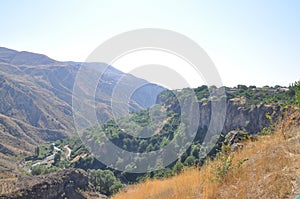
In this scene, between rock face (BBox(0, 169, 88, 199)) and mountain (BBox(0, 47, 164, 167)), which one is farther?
mountain (BBox(0, 47, 164, 167))

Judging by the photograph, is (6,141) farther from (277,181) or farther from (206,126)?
(277,181)

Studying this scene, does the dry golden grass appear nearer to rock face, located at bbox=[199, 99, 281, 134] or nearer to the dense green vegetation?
rock face, located at bbox=[199, 99, 281, 134]

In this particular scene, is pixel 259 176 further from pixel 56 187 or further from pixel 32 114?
pixel 32 114

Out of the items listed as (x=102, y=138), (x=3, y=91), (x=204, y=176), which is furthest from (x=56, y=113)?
(x=204, y=176)

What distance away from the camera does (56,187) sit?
1667cm

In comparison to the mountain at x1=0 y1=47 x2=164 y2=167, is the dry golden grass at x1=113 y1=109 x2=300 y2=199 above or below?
above

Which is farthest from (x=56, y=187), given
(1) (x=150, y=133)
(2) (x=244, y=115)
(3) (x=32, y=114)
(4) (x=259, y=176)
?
(3) (x=32, y=114)

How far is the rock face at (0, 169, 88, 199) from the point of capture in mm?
14554

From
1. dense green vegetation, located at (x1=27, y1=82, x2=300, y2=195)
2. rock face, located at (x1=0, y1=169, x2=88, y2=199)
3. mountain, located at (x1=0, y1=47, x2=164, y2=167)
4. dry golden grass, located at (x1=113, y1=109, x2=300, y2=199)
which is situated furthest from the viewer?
mountain, located at (x1=0, y1=47, x2=164, y2=167)

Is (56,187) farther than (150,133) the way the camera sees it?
No

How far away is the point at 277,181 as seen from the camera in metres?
3.18

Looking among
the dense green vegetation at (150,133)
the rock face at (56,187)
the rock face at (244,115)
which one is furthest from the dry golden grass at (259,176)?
the dense green vegetation at (150,133)

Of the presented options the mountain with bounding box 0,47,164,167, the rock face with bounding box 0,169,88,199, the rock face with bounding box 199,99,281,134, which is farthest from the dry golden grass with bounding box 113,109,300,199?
the mountain with bounding box 0,47,164,167

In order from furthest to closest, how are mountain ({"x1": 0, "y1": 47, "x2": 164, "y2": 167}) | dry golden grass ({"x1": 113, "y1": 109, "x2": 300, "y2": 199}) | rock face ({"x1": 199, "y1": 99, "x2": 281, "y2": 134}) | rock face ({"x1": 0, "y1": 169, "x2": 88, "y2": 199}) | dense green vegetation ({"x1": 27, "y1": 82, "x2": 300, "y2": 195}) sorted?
mountain ({"x1": 0, "y1": 47, "x2": 164, "y2": 167}) < dense green vegetation ({"x1": 27, "y1": 82, "x2": 300, "y2": 195}) < rock face ({"x1": 199, "y1": 99, "x2": 281, "y2": 134}) < rock face ({"x1": 0, "y1": 169, "x2": 88, "y2": 199}) < dry golden grass ({"x1": 113, "y1": 109, "x2": 300, "y2": 199})
